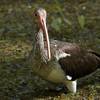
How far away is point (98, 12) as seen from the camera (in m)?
9.67

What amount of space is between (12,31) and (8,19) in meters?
0.71

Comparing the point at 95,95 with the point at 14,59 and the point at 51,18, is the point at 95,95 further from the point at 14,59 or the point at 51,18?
the point at 51,18

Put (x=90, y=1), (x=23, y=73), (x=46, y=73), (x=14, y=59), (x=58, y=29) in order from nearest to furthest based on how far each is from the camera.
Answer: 1. (x=46, y=73)
2. (x=23, y=73)
3. (x=14, y=59)
4. (x=58, y=29)
5. (x=90, y=1)

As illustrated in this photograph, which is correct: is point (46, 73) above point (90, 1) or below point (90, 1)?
below

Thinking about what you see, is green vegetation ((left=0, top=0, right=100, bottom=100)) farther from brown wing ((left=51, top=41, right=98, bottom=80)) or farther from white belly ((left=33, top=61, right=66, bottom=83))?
white belly ((left=33, top=61, right=66, bottom=83))

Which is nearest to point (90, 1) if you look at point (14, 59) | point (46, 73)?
point (14, 59)

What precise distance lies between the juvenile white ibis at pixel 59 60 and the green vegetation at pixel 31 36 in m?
A: 0.19

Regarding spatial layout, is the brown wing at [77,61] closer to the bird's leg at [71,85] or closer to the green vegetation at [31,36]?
the bird's leg at [71,85]

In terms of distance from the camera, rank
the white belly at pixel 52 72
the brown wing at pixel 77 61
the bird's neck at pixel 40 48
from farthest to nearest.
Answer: the brown wing at pixel 77 61
the bird's neck at pixel 40 48
the white belly at pixel 52 72

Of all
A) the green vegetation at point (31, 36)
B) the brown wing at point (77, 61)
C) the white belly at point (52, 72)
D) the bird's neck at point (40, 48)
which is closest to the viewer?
the white belly at point (52, 72)

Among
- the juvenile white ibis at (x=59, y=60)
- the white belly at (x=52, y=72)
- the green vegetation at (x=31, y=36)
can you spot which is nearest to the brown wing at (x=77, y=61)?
the juvenile white ibis at (x=59, y=60)

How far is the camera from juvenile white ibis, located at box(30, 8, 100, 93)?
5949 millimetres

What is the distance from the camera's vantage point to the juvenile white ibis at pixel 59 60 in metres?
5.95

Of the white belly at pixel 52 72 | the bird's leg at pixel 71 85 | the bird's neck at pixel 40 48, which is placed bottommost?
the bird's leg at pixel 71 85
